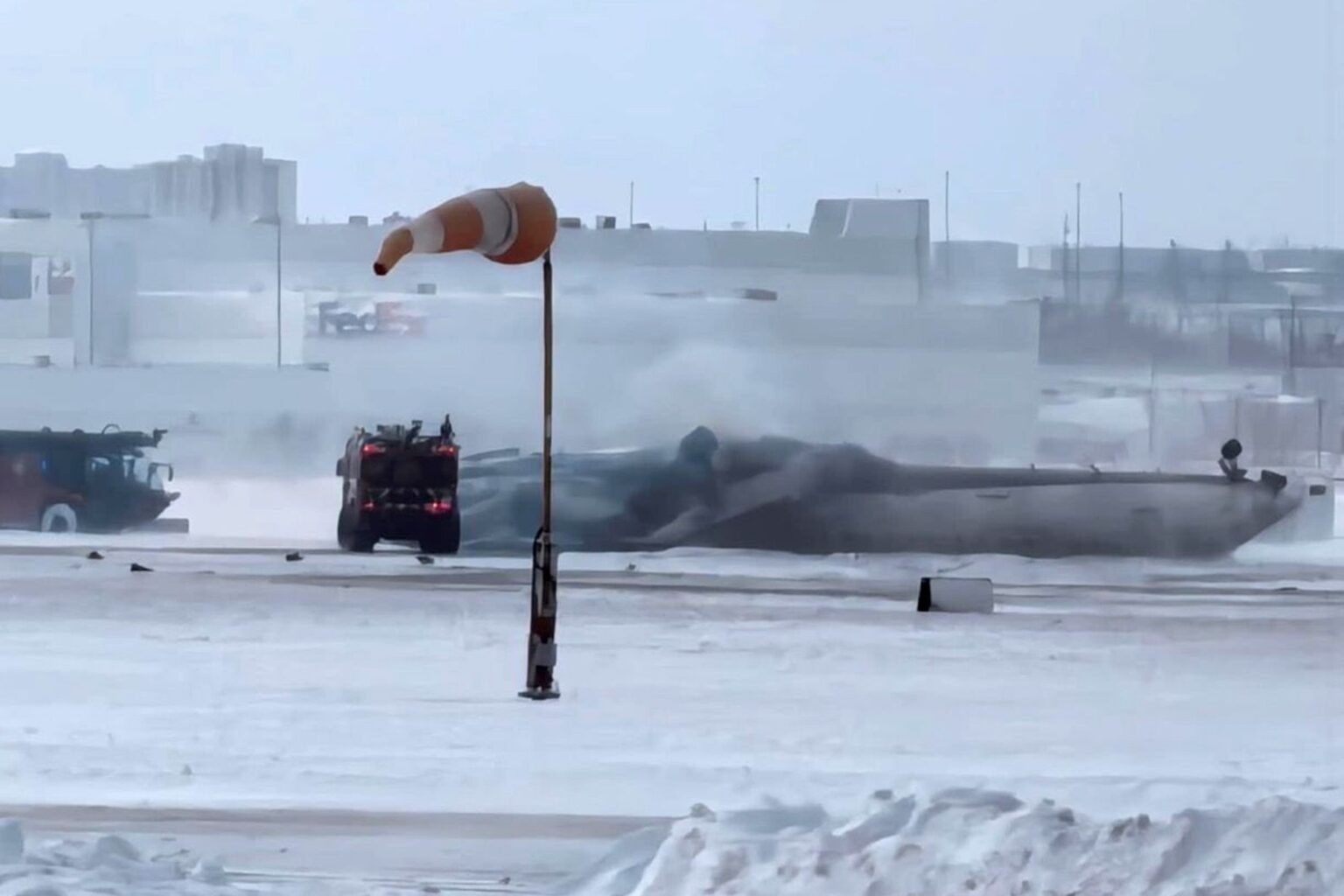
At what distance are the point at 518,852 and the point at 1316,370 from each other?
6399mm

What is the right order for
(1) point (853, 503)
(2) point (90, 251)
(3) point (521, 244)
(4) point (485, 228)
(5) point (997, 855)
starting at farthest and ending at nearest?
(1) point (853, 503)
(2) point (90, 251)
(3) point (521, 244)
(4) point (485, 228)
(5) point (997, 855)

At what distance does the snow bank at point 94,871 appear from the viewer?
5305 millimetres

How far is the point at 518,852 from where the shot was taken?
614 cm

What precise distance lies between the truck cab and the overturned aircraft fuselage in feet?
0.65

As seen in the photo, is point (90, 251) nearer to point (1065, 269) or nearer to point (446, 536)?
point (446, 536)

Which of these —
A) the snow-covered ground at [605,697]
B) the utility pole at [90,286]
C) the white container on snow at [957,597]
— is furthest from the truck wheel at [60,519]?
the white container on snow at [957,597]

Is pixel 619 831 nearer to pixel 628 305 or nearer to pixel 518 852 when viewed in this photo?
pixel 518 852

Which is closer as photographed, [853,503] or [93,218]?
[93,218]

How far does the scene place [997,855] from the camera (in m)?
5.31

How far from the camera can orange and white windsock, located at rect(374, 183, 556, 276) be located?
7.05m

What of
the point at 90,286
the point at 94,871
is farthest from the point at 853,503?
the point at 94,871

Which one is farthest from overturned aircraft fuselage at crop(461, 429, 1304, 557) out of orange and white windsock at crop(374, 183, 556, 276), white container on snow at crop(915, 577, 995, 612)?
orange and white windsock at crop(374, 183, 556, 276)

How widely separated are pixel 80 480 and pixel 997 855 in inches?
317

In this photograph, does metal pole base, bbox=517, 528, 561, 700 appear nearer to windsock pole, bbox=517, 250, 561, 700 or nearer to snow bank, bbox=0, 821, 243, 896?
windsock pole, bbox=517, 250, 561, 700
